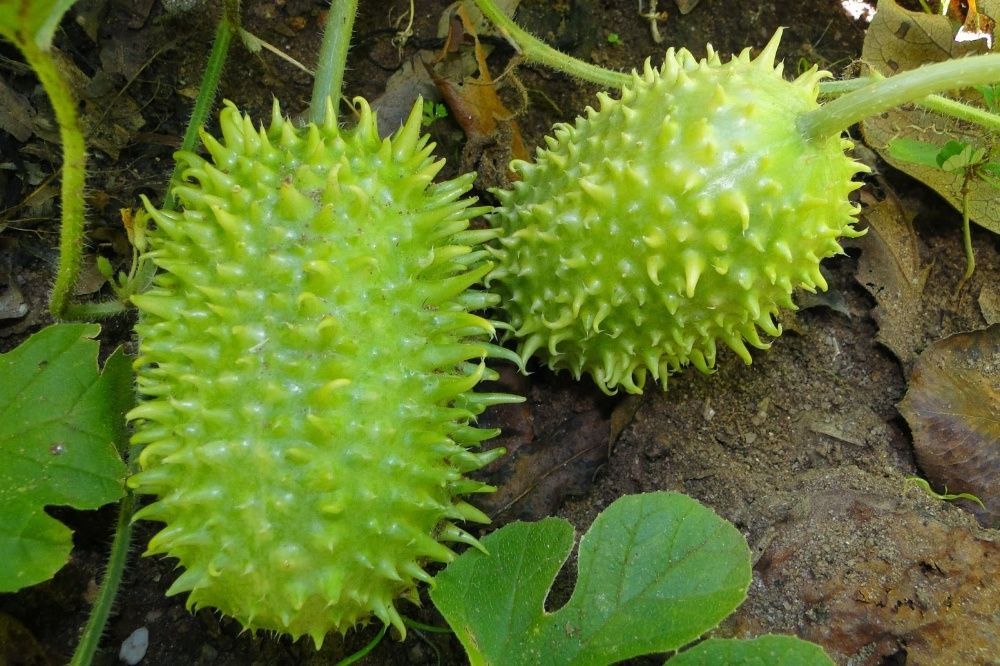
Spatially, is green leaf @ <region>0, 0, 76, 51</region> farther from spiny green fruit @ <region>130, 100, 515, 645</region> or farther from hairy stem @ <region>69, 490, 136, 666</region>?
hairy stem @ <region>69, 490, 136, 666</region>

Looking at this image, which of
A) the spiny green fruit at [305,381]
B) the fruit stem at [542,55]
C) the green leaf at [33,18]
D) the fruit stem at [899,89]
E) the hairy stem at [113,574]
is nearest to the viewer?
the green leaf at [33,18]

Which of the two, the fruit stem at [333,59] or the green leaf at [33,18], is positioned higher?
the green leaf at [33,18]

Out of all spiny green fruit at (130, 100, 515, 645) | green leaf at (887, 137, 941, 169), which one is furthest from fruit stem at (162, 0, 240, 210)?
green leaf at (887, 137, 941, 169)

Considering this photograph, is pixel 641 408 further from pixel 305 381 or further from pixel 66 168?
pixel 66 168

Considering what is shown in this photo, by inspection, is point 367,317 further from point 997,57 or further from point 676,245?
point 997,57

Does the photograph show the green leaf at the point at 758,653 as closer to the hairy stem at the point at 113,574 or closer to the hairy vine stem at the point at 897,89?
the hairy vine stem at the point at 897,89

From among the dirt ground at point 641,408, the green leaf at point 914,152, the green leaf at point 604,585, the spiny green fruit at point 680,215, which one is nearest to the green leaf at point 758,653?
the green leaf at point 604,585
